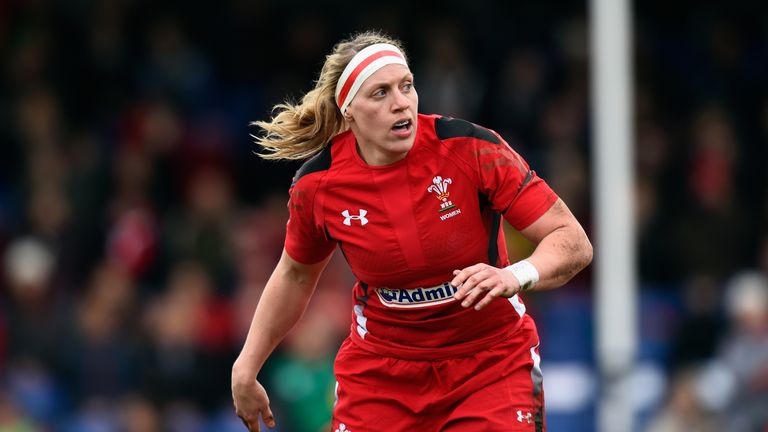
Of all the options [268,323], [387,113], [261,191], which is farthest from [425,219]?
[261,191]

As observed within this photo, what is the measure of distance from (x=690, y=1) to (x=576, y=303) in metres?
4.20

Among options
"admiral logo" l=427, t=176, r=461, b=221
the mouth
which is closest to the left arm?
"admiral logo" l=427, t=176, r=461, b=221

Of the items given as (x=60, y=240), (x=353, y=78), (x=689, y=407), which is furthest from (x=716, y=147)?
(x=353, y=78)

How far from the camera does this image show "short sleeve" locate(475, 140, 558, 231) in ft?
15.5

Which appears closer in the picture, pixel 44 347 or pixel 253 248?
pixel 44 347

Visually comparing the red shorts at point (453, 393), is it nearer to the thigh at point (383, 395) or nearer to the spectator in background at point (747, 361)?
the thigh at point (383, 395)

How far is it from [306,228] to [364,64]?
0.64m

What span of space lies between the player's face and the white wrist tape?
63 cm

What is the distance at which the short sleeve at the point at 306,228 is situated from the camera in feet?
16.4

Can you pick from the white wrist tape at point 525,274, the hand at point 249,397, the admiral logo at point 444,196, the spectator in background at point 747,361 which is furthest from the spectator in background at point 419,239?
the spectator in background at point 747,361

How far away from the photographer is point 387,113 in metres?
4.82

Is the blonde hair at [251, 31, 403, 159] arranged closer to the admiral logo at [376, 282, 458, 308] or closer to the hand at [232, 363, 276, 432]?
the admiral logo at [376, 282, 458, 308]

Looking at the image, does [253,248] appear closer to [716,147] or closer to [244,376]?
[716,147]

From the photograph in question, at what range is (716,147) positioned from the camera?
11164 mm
